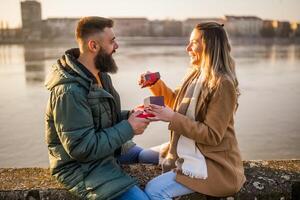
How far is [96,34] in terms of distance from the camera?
108 inches

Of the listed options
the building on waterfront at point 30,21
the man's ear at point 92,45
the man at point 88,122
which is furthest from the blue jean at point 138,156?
the building on waterfront at point 30,21

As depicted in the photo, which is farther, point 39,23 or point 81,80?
point 39,23

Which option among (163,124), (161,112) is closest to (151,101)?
(161,112)

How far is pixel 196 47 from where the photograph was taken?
2871 millimetres

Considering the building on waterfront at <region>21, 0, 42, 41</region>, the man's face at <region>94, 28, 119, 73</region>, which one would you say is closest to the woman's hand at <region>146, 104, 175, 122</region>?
the man's face at <region>94, 28, 119, 73</region>

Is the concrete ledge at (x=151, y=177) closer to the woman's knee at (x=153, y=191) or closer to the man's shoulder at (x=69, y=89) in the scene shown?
the woman's knee at (x=153, y=191)

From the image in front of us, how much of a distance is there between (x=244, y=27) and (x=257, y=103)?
8060cm

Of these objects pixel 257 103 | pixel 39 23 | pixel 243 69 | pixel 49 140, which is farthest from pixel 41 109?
pixel 39 23

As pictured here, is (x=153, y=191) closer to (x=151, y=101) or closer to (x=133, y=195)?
(x=133, y=195)

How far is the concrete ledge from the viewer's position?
9.14 feet

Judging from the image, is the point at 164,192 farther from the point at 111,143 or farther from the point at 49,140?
the point at 49,140

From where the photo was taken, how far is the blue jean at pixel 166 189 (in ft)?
8.90

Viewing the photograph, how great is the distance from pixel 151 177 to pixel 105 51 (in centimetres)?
96

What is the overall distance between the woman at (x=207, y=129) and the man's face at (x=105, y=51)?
0.42 meters
